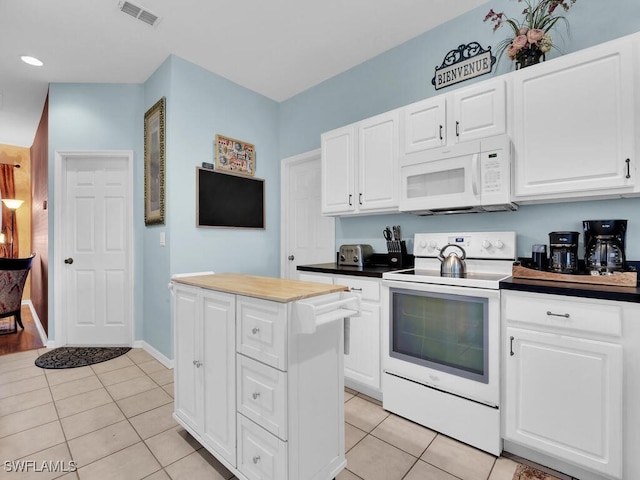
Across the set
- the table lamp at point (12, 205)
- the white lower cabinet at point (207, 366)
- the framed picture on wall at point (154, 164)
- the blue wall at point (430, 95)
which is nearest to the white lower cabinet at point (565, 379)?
the blue wall at point (430, 95)

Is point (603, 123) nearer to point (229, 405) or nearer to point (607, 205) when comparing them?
point (607, 205)

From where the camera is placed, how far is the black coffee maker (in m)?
1.69

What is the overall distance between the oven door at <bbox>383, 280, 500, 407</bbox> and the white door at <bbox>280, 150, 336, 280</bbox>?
135 cm

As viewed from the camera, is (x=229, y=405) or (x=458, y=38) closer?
(x=229, y=405)

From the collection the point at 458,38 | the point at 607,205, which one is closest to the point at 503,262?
the point at 607,205

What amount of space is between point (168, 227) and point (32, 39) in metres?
1.97

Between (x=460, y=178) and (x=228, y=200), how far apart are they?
7.71 ft

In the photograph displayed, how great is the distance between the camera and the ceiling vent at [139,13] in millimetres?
2303

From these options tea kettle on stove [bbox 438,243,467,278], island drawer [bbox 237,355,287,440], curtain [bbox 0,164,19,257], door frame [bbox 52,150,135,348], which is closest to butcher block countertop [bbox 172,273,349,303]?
island drawer [bbox 237,355,287,440]

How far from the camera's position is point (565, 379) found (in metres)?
1.49

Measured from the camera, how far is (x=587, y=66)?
166 centimetres

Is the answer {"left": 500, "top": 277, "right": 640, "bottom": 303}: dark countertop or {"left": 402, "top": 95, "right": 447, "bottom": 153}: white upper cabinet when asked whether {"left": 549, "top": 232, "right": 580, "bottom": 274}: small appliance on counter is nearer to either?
{"left": 500, "top": 277, "right": 640, "bottom": 303}: dark countertop

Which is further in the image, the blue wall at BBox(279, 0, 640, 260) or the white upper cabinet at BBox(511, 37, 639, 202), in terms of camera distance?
the blue wall at BBox(279, 0, 640, 260)

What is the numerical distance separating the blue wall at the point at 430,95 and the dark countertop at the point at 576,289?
51cm
